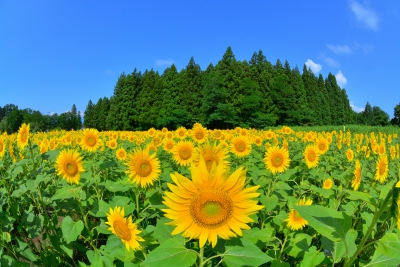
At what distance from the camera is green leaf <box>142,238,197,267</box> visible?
107cm

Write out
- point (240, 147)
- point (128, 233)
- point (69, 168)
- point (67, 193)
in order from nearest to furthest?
point (128, 233)
point (67, 193)
point (69, 168)
point (240, 147)

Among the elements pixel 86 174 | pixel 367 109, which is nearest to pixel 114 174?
pixel 86 174

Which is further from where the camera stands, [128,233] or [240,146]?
[240,146]

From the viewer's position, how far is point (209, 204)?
3.75 ft

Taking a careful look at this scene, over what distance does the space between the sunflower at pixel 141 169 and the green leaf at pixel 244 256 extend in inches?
52.8

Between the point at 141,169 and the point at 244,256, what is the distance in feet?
4.78

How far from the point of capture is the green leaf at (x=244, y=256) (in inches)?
44.9

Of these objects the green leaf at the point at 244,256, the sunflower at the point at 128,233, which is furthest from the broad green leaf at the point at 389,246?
the sunflower at the point at 128,233

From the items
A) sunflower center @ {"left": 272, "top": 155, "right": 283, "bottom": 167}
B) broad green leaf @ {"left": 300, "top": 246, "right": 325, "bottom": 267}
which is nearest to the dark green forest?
sunflower center @ {"left": 272, "top": 155, "right": 283, "bottom": 167}

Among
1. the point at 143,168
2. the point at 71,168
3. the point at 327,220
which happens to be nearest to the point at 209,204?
the point at 327,220

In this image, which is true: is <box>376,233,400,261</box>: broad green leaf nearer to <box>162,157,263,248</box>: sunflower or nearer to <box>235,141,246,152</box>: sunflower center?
<box>162,157,263,248</box>: sunflower

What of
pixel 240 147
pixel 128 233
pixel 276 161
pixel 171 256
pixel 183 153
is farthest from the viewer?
pixel 240 147

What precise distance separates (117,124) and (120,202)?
49365 millimetres

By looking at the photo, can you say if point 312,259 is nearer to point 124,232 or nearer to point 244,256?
point 244,256
